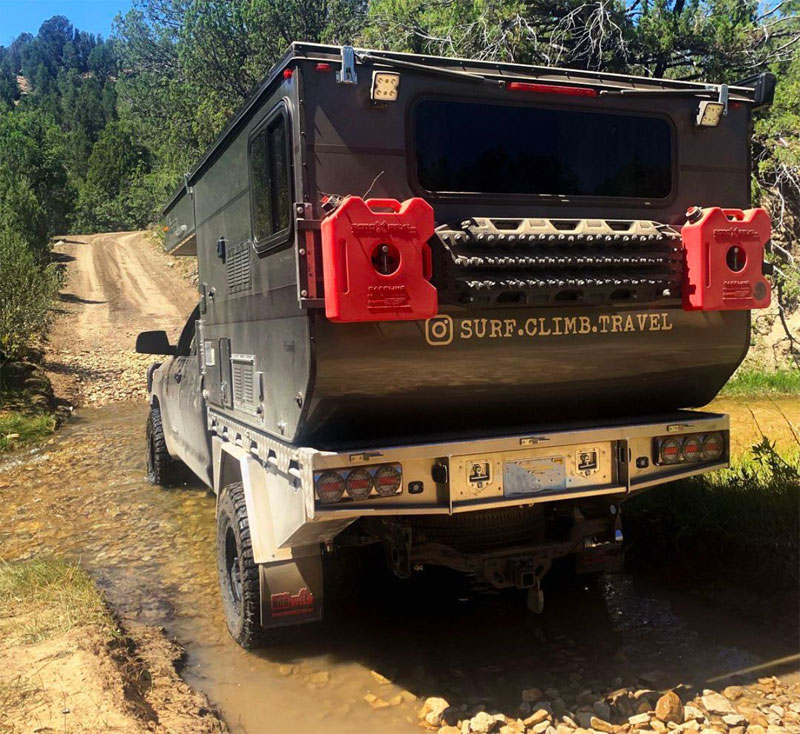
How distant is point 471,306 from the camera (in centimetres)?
350

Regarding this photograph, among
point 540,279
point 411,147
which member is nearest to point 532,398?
point 540,279

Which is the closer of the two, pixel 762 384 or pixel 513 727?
pixel 513 727

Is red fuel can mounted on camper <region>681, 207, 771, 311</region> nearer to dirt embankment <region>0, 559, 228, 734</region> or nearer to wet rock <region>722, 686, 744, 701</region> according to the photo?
wet rock <region>722, 686, 744, 701</region>

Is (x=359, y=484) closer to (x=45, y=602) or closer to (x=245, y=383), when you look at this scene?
(x=245, y=383)

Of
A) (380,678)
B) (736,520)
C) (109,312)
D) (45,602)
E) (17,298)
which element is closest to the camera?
(380,678)

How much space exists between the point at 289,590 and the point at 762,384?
30.7ft

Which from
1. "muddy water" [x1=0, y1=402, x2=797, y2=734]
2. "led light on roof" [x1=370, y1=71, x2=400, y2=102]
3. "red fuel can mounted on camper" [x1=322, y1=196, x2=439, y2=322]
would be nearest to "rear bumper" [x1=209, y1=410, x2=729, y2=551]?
"red fuel can mounted on camper" [x1=322, y1=196, x2=439, y2=322]

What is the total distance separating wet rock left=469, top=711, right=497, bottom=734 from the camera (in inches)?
134

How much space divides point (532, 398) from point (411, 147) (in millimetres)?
1390

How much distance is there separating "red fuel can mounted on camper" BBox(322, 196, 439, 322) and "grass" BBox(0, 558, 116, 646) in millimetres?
2485

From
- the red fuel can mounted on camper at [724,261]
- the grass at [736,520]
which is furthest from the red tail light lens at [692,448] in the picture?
the grass at [736,520]

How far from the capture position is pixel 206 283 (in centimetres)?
557

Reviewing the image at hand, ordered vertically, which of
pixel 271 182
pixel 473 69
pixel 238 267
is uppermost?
pixel 473 69

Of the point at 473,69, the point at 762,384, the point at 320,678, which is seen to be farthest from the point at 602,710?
the point at 762,384
